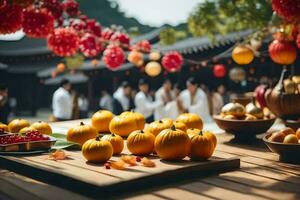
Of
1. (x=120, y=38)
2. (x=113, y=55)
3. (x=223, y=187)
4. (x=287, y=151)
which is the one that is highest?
(x=120, y=38)

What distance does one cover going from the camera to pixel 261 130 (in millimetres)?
3180

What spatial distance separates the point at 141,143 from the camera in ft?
8.39

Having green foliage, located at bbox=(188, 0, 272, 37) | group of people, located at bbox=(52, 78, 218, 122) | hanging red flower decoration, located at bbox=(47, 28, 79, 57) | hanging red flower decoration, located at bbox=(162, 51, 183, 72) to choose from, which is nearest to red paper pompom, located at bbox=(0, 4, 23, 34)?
hanging red flower decoration, located at bbox=(47, 28, 79, 57)

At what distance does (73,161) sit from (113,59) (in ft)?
12.0

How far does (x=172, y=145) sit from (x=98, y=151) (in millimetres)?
464

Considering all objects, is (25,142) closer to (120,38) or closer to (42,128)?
(42,128)

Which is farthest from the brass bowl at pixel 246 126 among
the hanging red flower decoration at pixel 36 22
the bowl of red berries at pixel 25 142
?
the hanging red flower decoration at pixel 36 22

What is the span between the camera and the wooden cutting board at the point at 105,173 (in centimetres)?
195

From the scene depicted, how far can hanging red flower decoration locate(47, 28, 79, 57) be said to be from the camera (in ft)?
15.6

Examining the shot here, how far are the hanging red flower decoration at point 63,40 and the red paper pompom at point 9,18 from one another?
155cm

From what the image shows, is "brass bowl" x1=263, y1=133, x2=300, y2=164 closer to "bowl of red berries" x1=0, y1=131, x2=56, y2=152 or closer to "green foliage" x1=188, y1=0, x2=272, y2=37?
"bowl of red berries" x1=0, y1=131, x2=56, y2=152

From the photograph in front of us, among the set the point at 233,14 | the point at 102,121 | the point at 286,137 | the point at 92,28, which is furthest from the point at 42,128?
the point at 233,14

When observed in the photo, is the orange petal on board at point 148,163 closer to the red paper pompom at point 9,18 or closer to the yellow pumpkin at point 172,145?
the yellow pumpkin at point 172,145

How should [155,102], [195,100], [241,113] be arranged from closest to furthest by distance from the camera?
[241,113]
[195,100]
[155,102]
